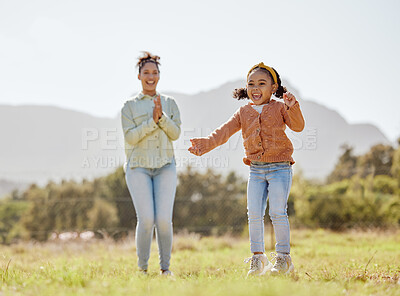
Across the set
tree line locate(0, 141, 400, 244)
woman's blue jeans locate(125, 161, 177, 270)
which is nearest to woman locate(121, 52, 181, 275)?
woman's blue jeans locate(125, 161, 177, 270)

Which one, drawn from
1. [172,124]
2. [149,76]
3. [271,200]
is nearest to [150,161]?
[172,124]

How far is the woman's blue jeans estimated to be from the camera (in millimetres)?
4004

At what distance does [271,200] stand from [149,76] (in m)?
1.77

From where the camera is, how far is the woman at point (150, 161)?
403 centimetres

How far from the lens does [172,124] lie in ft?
13.8

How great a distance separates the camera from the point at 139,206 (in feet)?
13.1

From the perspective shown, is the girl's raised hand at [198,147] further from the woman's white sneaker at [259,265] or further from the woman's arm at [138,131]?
the woman's white sneaker at [259,265]

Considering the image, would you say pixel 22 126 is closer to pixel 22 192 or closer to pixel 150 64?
pixel 22 192

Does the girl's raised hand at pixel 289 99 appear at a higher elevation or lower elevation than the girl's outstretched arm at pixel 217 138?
higher

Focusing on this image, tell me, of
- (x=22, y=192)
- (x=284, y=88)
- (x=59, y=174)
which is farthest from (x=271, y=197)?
(x=22, y=192)

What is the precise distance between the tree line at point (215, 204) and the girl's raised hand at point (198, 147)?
6963 mm

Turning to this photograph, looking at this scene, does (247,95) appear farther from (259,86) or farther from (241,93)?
(259,86)

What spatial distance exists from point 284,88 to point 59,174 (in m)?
8.99

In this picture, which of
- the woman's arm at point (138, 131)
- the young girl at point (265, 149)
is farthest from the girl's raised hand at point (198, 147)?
the woman's arm at point (138, 131)
